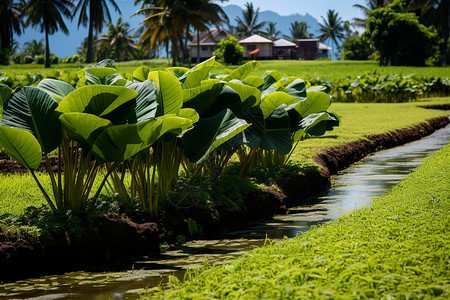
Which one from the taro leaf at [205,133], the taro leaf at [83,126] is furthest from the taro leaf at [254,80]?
the taro leaf at [83,126]

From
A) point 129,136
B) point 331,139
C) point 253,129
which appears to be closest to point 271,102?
point 253,129

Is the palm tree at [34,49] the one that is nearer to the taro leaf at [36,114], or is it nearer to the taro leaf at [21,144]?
the taro leaf at [36,114]

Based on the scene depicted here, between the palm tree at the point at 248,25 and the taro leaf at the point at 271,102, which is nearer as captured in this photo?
the taro leaf at the point at 271,102

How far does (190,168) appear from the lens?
6.53 m

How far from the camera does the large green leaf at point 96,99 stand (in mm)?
4516

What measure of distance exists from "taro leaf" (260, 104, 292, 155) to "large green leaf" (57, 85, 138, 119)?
2117mm

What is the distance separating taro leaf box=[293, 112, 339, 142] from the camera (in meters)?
6.86

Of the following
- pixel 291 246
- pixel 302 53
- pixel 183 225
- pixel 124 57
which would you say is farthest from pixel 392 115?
pixel 302 53

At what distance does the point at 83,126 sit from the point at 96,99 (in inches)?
9.8

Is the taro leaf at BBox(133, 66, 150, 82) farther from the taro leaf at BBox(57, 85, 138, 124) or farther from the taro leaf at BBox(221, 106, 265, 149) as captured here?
the taro leaf at BBox(57, 85, 138, 124)

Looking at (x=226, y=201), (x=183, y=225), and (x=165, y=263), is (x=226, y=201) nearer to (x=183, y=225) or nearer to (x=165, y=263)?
(x=183, y=225)

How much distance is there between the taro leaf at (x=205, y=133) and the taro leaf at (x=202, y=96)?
32cm

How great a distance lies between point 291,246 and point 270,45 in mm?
64633

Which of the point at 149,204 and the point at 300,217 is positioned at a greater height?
the point at 149,204
